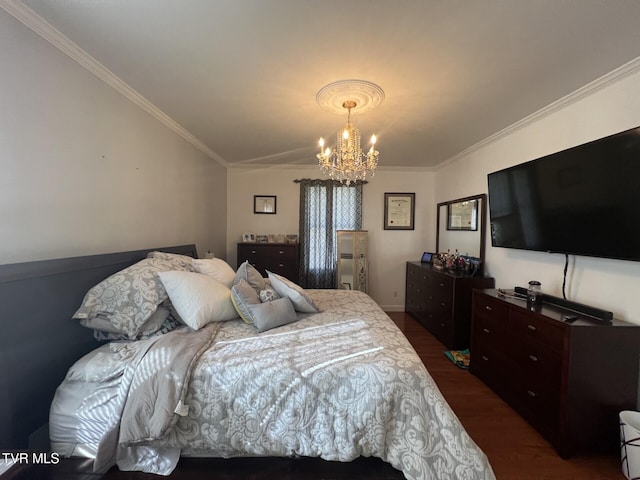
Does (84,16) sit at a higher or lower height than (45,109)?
higher

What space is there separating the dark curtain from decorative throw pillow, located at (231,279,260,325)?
2472 mm

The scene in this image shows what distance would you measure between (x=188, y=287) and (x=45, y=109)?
50.4 inches

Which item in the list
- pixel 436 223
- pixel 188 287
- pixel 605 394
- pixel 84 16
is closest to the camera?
pixel 84 16

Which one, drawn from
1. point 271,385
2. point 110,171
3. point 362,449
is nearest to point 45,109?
point 110,171

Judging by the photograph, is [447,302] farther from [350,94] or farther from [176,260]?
[176,260]

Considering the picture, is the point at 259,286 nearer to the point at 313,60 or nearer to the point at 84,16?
the point at 313,60

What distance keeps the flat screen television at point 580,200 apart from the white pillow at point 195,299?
2600 mm

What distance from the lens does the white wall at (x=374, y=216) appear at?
171 inches

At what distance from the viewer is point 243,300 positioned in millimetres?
1761

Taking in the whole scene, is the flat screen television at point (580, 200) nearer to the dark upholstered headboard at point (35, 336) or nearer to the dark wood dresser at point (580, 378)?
the dark wood dresser at point (580, 378)

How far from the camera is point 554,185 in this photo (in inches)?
79.0

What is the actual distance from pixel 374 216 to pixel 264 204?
6.26 ft

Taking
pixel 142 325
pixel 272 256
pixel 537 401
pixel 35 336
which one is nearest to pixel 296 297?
pixel 142 325

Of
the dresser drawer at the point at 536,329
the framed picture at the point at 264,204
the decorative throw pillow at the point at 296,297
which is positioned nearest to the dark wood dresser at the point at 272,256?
the framed picture at the point at 264,204
